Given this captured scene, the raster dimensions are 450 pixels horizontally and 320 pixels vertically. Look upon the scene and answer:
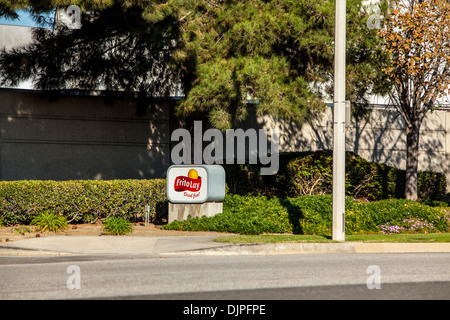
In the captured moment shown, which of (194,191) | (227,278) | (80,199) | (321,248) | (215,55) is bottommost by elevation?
(321,248)

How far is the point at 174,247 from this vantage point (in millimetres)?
13453

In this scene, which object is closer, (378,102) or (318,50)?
(318,50)

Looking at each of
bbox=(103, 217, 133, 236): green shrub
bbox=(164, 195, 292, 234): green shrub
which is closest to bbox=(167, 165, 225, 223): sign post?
bbox=(164, 195, 292, 234): green shrub

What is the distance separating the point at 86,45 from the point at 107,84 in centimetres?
147

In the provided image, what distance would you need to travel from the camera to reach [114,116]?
22094mm

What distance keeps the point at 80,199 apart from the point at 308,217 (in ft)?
21.4

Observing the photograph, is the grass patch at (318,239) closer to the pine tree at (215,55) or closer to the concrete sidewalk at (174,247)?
the concrete sidewalk at (174,247)

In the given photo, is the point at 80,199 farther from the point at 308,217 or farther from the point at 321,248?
the point at 321,248

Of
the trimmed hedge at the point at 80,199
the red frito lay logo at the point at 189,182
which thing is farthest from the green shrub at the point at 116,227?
the red frito lay logo at the point at 189,182

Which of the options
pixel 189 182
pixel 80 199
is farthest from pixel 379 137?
pixel 80 199

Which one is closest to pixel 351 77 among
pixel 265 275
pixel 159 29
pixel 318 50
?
pixel 318 50

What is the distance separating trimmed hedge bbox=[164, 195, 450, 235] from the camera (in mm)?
16766

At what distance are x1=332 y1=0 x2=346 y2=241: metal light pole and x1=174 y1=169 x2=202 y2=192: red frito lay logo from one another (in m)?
4.80

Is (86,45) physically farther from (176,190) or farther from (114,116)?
(176,190)
